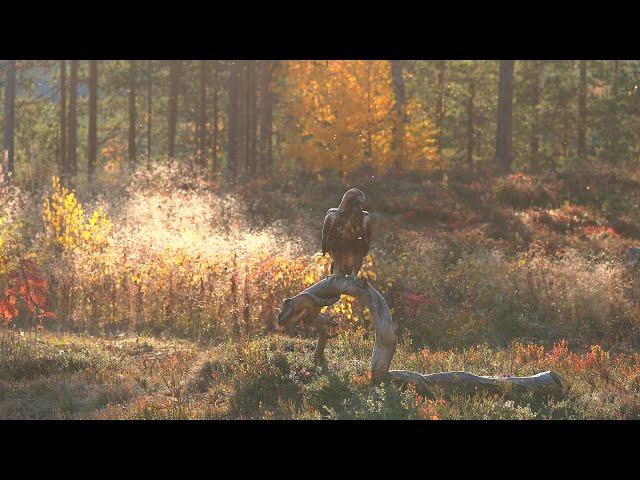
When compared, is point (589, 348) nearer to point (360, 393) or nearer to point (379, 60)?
point (360, 393)

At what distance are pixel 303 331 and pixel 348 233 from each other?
3.25m

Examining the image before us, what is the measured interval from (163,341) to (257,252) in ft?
7.03

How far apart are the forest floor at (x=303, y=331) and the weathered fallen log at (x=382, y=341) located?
0.15m

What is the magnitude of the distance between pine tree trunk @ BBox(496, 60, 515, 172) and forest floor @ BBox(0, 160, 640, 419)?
20.7 feet

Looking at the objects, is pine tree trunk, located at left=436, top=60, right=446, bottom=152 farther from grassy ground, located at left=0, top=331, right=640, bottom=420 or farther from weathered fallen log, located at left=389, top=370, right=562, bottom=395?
weathered fallen log, located at left=389, top=370, right=562, bottom=395

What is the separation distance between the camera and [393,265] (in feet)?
42.3

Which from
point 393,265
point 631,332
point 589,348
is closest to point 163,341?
point 393,265

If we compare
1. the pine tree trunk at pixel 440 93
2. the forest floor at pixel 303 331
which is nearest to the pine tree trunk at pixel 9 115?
the forest floor at pixel 303 331

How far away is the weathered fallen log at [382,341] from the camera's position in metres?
7.64

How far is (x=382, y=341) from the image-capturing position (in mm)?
7625

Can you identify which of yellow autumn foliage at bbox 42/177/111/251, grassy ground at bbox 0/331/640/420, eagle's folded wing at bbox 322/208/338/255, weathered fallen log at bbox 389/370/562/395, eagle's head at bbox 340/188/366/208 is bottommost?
grassy ground at bbox 0/331/640/420

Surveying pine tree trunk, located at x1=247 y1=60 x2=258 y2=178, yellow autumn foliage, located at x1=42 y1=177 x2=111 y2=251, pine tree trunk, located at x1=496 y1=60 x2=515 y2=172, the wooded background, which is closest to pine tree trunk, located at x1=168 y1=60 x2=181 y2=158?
the wooded background

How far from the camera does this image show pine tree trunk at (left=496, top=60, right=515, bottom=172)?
79.3 ft

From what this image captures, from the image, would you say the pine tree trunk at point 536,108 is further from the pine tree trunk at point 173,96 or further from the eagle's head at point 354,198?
the eagle's head at point 354,198
